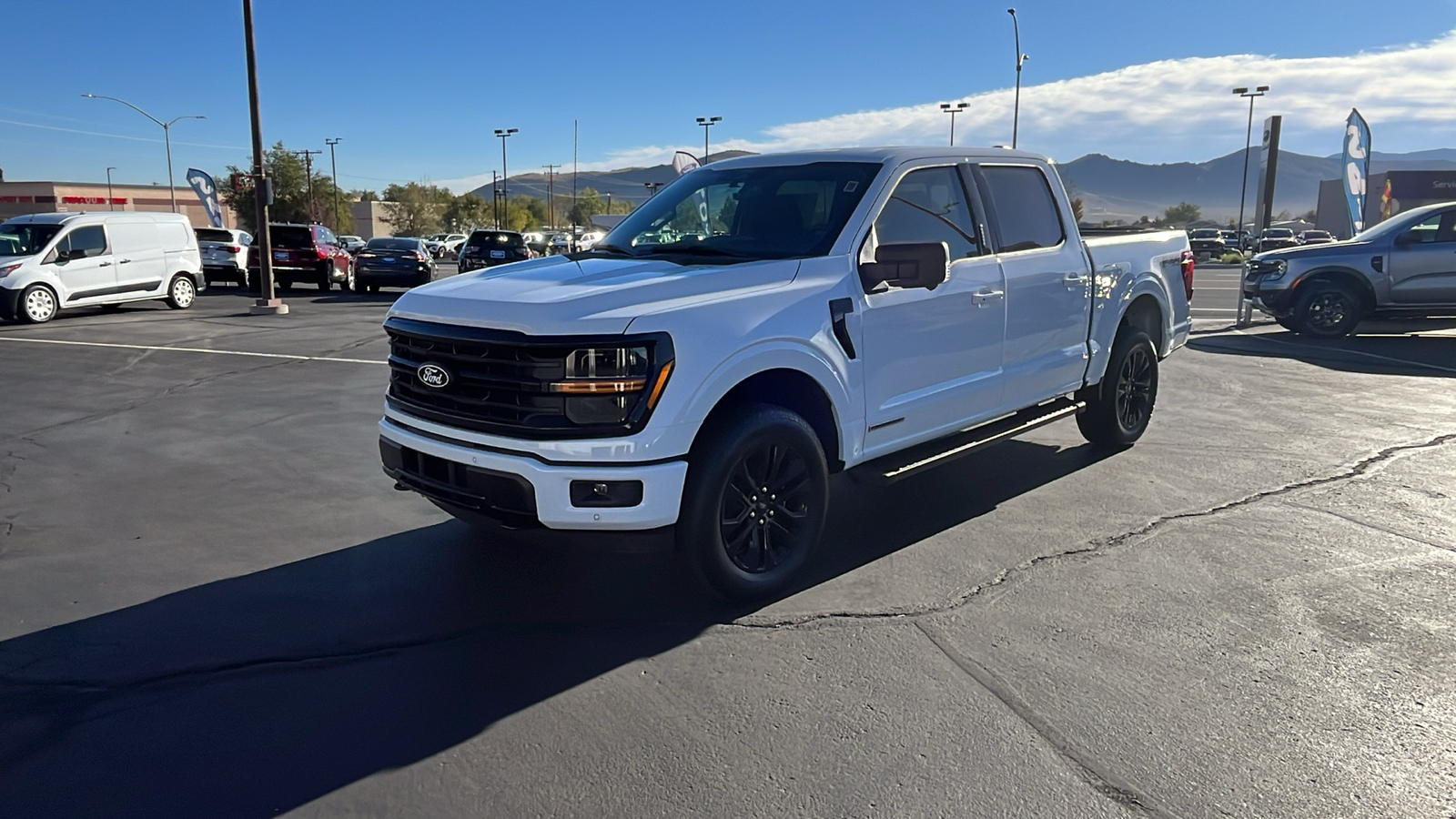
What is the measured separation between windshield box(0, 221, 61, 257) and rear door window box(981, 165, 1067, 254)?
17.3m

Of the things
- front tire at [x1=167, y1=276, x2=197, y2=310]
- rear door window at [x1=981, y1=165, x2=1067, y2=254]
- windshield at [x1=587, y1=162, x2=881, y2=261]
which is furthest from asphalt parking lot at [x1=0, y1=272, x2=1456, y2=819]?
front tire at [x1=167, y1=276, x2=197, y2=310]

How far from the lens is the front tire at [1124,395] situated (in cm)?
701

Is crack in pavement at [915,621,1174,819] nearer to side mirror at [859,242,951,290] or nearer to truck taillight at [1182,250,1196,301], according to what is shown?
side mirror at [859,242,951,290]

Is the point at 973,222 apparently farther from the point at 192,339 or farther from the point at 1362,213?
the point at 1362,213

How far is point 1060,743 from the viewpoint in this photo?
3311mm

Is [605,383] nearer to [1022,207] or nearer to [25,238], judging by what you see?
[1022,207]

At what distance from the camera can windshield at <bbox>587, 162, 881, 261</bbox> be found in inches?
198

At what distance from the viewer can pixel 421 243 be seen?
25516mm

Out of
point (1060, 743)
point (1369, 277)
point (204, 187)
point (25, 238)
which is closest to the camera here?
point (1060, 743)

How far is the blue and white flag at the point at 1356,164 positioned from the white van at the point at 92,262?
25254mm

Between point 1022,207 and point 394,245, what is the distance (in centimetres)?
2173

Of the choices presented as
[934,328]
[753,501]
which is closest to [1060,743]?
[753,501]

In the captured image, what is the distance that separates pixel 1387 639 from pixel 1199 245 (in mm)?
59263

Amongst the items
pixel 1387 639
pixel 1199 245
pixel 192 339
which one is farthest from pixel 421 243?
pixel 1199 245
